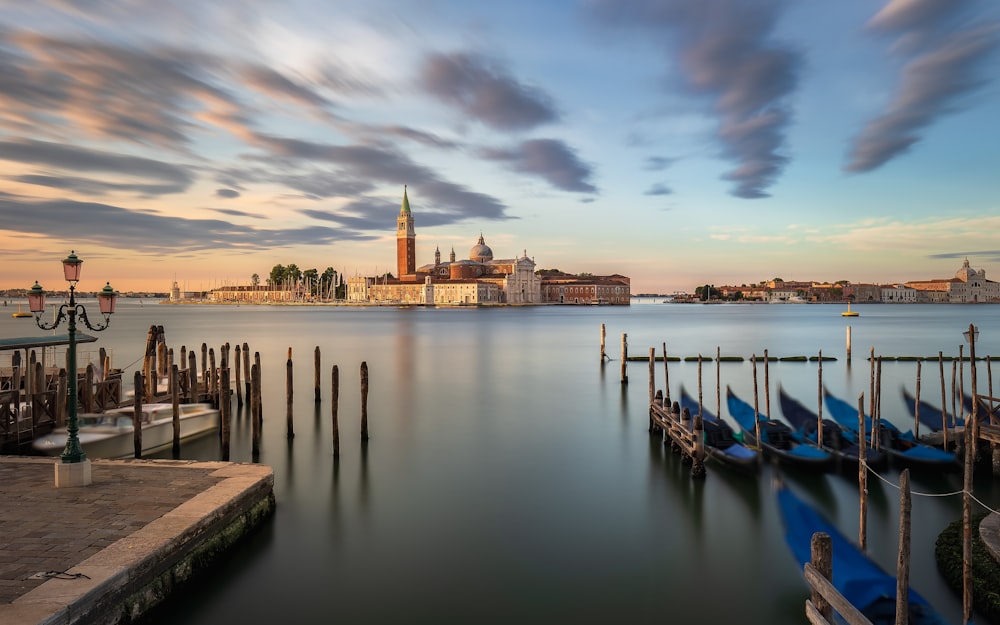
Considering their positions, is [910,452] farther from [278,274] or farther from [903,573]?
[278,274]

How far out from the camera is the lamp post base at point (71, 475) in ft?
20.1

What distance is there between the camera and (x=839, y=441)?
8914 millimetres

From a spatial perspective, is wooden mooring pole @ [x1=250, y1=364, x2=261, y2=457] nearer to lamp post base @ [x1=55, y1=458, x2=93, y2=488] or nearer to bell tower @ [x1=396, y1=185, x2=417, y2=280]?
lamp post base @ [x1=55, y1=458, x2=93, y2=488]

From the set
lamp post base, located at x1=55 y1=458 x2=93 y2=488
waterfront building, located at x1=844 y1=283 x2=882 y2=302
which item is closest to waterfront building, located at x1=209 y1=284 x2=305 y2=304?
waterfront building, located at x1=844 y1=283 x2=882 y2=302

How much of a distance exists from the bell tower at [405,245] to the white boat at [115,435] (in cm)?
9539

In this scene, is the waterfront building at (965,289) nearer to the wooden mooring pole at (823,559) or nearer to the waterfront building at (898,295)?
the waterfront building at (898,295)

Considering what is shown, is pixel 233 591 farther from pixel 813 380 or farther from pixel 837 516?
pixel 813 380

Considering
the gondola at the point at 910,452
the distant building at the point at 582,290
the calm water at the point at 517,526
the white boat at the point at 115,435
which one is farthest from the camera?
the distant building at the point at 582,290

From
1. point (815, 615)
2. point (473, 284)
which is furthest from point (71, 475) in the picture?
point (473, 284)

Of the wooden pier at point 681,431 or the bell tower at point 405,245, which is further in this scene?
the bell tower at point 405,245

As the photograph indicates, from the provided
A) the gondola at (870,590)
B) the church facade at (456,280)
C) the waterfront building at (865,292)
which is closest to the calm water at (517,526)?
the gondola at (870,590)

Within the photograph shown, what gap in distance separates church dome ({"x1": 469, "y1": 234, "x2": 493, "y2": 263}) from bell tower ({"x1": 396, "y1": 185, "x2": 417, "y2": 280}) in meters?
10.3

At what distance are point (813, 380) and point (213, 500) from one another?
1741 centimetres

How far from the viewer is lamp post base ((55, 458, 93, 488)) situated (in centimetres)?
613
